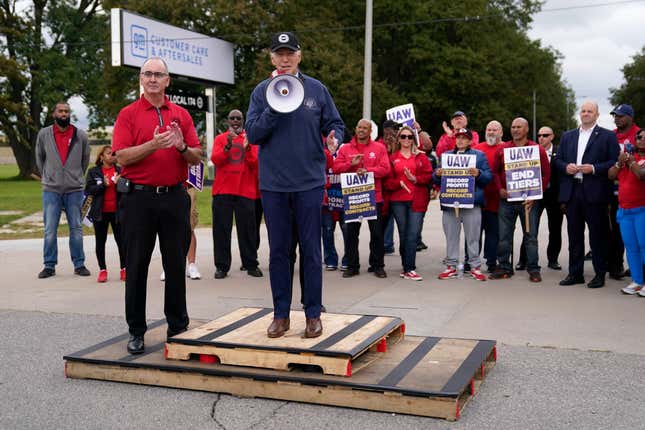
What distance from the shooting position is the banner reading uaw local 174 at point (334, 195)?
10094mm

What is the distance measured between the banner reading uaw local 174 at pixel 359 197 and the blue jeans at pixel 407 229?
1.22 feet

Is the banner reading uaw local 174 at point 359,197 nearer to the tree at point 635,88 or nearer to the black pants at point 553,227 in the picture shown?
the black pants at point 553,227

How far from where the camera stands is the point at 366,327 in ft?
18.0

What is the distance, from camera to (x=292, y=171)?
5.28 meters

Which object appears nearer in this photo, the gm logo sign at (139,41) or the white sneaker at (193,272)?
the white sneaker at (193,272)

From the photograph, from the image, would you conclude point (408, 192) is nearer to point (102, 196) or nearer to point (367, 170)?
point (367, 170)

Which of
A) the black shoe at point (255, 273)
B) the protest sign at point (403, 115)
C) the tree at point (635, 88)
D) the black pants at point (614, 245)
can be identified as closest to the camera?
the black pants at point (614, 245)

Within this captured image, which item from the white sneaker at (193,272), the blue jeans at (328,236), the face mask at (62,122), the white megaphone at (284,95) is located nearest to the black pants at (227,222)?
the white sneaker at (193,272)

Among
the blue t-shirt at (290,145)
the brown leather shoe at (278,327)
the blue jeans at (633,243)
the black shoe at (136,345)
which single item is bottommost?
the black shoe at (136,345)

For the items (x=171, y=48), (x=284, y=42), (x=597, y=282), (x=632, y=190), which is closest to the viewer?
(x=284, y=42)

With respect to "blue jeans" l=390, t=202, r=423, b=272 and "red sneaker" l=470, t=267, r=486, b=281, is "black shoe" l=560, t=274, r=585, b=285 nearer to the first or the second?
"red sneaker" l=470, t=267, r=486, b=281

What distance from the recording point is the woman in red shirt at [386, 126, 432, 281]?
9.62 m

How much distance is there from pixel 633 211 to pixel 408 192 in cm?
281

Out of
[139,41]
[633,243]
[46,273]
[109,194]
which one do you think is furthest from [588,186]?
[139,41]
